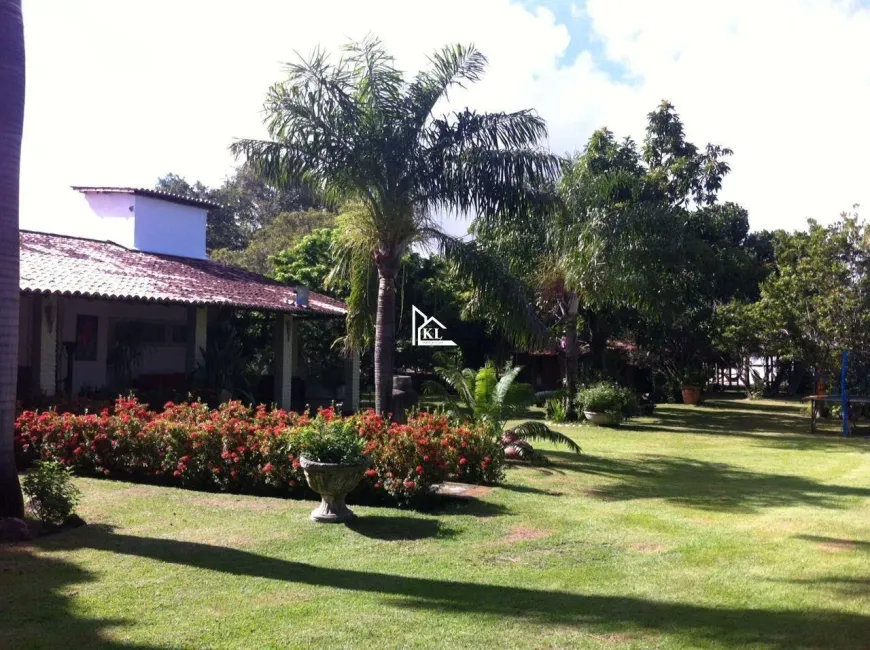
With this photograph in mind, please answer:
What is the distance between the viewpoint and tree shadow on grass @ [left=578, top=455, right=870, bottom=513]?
10.8 meters

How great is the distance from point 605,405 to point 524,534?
14.6 meters

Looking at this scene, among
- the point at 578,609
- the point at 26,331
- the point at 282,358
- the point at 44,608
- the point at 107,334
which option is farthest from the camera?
the point at 282,358

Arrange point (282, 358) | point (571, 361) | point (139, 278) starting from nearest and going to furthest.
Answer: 1. point (139, 278)
2. point (282, 358)
3. point (571, 361)

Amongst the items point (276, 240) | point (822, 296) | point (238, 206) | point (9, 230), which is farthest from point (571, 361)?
point (238, 206)

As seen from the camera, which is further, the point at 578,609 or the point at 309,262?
the point at 309,262

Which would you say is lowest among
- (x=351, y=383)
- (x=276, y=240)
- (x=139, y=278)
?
(x=351, y=383)

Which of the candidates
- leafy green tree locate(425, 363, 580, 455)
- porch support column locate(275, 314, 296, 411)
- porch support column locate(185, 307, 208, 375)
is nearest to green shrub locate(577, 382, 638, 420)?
porch support column locate(275, 314, 296, 411)

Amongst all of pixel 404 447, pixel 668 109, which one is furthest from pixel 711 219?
pixel 404 447

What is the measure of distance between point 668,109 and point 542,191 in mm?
17849

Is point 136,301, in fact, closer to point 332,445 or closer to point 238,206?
point 332,445

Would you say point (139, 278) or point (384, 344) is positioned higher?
point (139, 278)

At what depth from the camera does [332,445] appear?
345 inches

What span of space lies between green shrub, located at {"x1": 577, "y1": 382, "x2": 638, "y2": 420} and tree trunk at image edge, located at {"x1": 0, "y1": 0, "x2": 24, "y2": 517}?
16.9m

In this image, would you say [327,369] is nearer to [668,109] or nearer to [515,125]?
[515,125]
